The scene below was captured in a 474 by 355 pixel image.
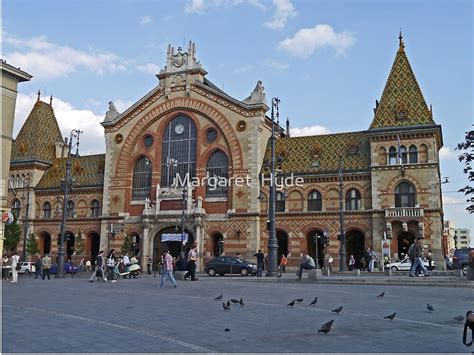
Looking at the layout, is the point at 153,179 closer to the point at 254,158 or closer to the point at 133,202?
the point at 133,202

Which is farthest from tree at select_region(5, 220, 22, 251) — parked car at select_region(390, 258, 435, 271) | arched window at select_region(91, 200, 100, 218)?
parked car at select_region(390, 258, 435, 271)

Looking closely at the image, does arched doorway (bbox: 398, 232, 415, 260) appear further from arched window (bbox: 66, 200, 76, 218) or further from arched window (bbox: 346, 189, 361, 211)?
arched window (bbox: 66, 200, 76, 218)

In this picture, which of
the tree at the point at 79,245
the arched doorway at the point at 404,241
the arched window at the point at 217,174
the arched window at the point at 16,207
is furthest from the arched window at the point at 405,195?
the arched window at the point at 16,207

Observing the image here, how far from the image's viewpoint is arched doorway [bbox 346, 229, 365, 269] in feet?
149

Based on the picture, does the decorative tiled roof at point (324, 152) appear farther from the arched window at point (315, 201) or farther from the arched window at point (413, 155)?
the arched window at point (413, 155)

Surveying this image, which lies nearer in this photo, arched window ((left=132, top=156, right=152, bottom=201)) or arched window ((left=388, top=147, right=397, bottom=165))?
arched window ((left=388, top=147, right=397, bottom=165))

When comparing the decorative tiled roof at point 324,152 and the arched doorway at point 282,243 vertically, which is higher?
the decorative tiled roof at point 324,152

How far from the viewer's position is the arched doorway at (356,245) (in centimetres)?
4528

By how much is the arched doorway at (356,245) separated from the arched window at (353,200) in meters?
2.49

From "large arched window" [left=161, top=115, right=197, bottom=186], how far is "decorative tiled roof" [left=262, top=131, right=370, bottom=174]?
7230 mm

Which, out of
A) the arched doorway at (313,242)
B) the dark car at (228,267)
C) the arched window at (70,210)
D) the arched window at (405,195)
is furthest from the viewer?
the arched window at (70,210)

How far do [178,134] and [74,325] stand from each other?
41342mm

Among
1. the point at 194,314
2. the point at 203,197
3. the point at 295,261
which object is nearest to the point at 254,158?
the point at 203,197

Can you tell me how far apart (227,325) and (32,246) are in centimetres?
4840
